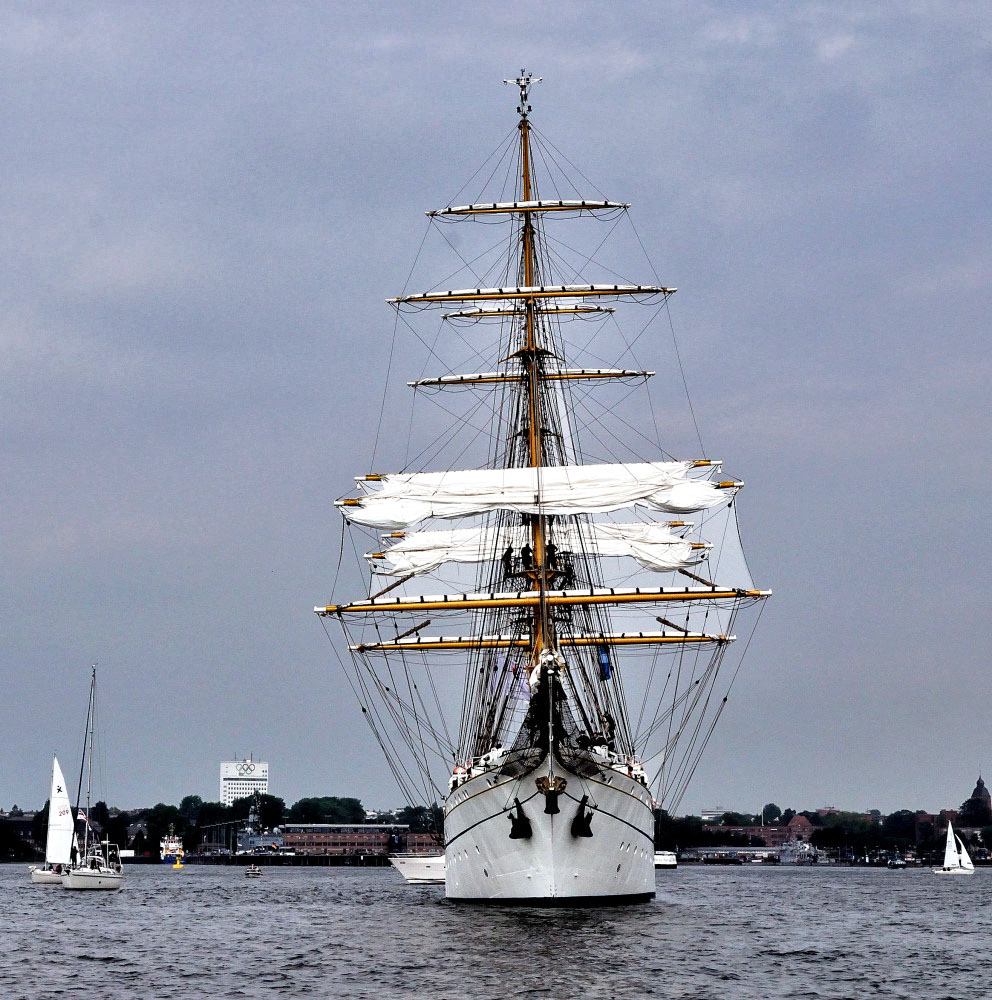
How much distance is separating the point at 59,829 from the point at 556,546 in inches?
1894

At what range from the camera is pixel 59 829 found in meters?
106

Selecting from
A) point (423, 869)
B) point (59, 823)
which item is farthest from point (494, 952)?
point (59, 823)

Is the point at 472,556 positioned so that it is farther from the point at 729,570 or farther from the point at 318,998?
the point at 318,998

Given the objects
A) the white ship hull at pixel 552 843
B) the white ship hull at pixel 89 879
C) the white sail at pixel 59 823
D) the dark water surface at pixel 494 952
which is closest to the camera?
the dark water surface at pixel 494 952

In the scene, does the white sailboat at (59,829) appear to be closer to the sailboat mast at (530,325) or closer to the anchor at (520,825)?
the sailboat mast at (530,325)

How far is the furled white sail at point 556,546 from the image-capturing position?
73.6 metres

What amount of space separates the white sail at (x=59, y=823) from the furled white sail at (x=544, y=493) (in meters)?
42.7

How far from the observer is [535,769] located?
53438 mm

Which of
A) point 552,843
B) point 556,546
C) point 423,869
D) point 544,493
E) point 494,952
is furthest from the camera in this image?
point 423,869

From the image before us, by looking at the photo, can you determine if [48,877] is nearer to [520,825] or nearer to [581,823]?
[520,825]

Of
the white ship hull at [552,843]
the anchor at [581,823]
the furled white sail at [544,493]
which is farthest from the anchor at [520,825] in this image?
the furled white sail at [544,493]

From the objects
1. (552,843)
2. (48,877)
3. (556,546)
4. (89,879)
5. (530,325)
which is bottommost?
(552,843)

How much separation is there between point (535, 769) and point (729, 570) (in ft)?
90.3

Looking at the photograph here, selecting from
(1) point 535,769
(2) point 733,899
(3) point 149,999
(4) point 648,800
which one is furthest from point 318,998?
(2) point 733,899
